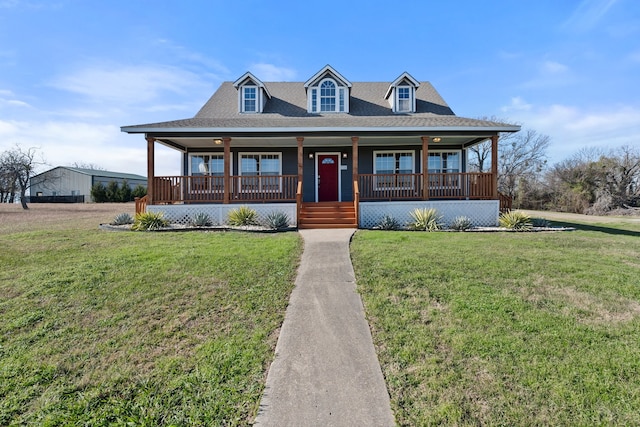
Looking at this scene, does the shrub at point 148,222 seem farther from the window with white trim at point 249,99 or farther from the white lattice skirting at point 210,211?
the window with white trim at point 249,99

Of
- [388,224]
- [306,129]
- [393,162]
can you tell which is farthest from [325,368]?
[393,162]

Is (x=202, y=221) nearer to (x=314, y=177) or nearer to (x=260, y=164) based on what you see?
(x=260, y=164)

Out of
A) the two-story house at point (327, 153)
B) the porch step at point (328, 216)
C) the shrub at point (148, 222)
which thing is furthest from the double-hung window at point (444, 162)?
the shrub at point (148, 222)

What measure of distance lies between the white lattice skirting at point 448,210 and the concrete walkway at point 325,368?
23.1 feet

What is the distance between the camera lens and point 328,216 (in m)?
12.0

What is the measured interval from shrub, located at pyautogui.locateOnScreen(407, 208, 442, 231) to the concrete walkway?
21.7 feet

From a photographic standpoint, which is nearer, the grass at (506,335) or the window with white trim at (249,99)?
the grass at (506,335)

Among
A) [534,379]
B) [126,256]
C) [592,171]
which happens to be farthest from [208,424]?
[592,171]

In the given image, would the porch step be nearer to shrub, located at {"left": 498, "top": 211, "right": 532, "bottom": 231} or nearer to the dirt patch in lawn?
shrub, located at {"left": 498, "top": 211, "right": 532, "bottom": 231}

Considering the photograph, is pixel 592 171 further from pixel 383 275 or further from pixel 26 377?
pixel 26 377

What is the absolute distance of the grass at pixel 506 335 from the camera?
2.63 m

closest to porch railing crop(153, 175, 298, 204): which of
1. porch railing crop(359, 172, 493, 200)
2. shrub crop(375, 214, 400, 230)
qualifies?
porch railing crop(359, 172, 493, 200)

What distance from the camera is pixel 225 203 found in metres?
12.2

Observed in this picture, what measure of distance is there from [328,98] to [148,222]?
9591 millimetres
